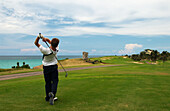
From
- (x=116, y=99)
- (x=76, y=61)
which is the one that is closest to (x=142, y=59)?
(x=76, y=61)

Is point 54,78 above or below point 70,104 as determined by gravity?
above

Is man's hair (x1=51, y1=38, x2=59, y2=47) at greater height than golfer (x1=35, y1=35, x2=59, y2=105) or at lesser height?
greater

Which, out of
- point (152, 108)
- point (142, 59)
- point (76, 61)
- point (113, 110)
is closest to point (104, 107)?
point (113, 110)

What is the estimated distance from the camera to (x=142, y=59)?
8525 cm

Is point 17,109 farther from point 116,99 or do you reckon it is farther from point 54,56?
point 116,99

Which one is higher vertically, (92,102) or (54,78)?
(54,78)

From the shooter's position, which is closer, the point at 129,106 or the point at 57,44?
the point at 129,106

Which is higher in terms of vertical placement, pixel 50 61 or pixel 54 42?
pixel 54 42

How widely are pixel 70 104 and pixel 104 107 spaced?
47.5 inches

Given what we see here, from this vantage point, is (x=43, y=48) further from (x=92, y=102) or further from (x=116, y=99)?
(x=116, y=99)

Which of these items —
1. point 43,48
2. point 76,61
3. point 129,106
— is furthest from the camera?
point 76,61

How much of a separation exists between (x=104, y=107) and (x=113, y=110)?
1.26 feet

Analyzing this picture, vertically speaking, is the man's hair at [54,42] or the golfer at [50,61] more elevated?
the man's hair at [54,42]

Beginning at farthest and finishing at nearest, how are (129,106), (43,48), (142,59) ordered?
(142,59) → (43,48) → (129,106)
